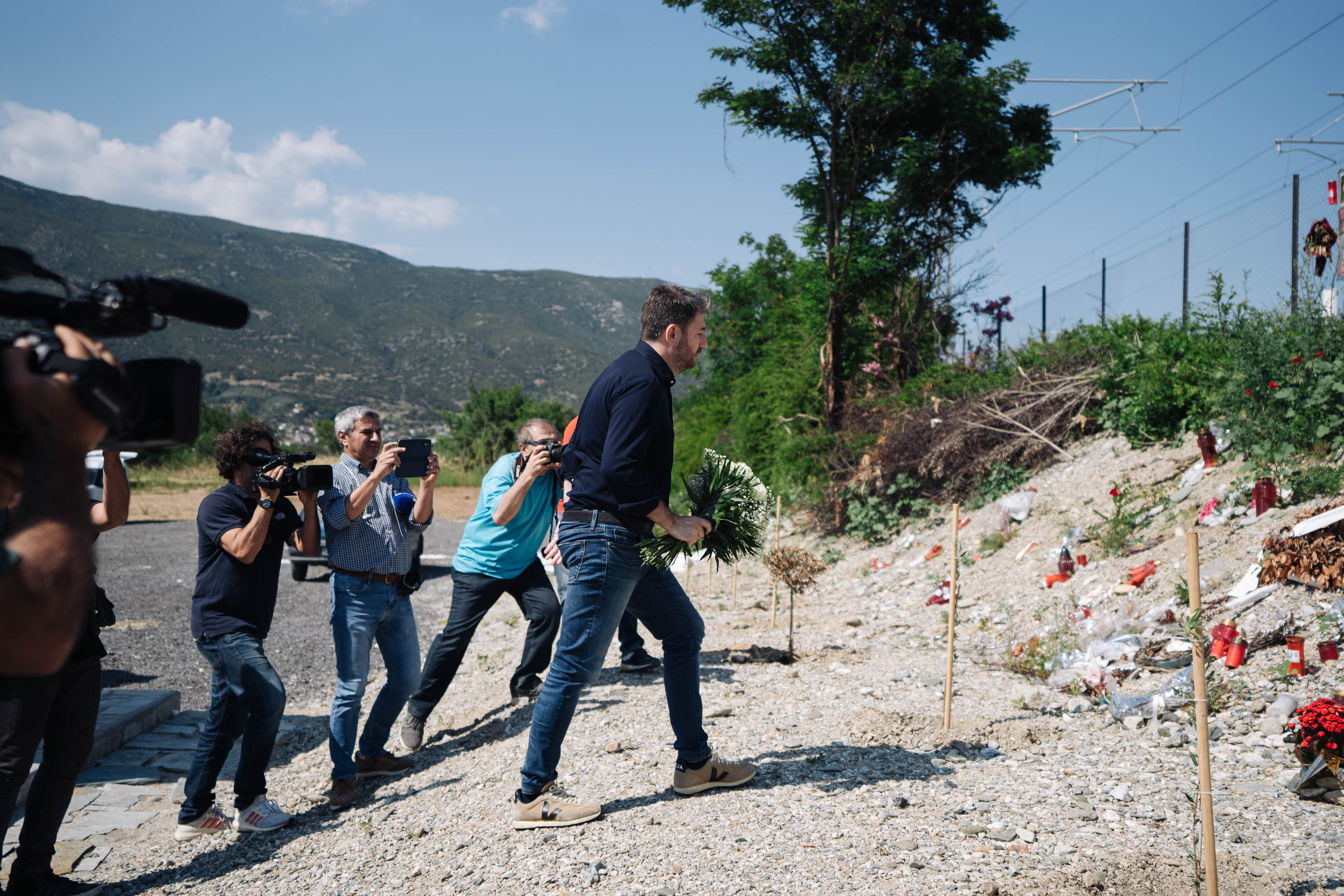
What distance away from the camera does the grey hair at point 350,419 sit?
14.4ft

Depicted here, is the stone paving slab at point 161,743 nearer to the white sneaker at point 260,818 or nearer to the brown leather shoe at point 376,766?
the brown leather shoe at point 376,766

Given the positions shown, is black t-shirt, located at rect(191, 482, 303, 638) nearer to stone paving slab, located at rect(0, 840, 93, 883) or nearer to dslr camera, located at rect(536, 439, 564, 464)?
stone paving slab, located at rect(0, 840, 93, 883)

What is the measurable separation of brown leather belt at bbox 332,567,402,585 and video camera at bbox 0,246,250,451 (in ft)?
8.85

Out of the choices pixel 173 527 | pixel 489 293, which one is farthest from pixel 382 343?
pixel 173 527

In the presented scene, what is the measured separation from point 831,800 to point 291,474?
2828 millimetres

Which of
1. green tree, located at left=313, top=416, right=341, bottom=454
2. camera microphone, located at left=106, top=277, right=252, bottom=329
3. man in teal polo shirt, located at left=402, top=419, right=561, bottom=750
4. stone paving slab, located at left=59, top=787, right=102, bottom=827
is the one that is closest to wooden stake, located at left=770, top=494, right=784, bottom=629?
man in teal polo shirt, located at left=402, top=419, right=561, bottom=750

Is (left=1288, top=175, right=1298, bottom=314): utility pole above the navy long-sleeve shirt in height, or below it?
above

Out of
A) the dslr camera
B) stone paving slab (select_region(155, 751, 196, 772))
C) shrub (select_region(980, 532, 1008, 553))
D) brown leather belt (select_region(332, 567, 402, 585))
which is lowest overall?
stone paving slab (select_region(155, 751, 196, 772))

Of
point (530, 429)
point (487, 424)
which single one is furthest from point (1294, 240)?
point (487, 424)

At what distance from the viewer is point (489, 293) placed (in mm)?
143375

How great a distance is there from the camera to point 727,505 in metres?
4.02

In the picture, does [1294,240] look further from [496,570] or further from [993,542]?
[496,570]

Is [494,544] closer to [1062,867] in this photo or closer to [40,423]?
[1062,867]

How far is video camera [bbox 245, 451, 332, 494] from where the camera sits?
3.73 meters
